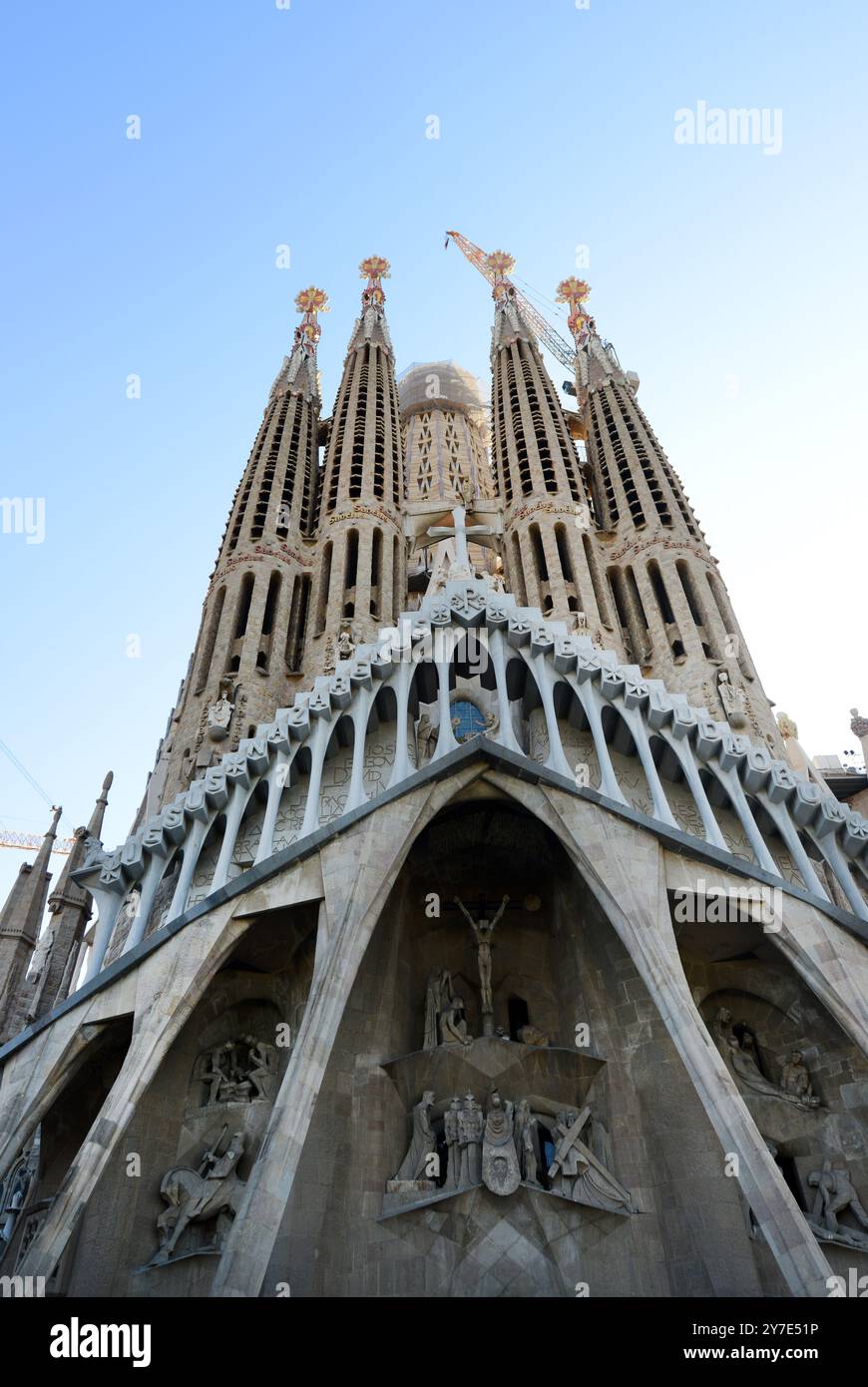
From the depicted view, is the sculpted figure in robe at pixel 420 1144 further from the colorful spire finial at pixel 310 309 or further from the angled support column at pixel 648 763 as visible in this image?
the colorful spire finial at pixel 310 309

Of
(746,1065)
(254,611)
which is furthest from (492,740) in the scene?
(254,611)

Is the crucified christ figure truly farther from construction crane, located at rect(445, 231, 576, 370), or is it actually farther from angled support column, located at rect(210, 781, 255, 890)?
construction crane, located at rect(445, 231, 576, 370)

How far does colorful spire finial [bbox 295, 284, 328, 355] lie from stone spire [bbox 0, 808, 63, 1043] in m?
23.7

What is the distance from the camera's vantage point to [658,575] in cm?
2553

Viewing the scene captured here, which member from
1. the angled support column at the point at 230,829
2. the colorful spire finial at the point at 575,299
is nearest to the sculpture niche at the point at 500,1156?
the angled support column at the point at 230,829

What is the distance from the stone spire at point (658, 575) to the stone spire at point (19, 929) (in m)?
18.0

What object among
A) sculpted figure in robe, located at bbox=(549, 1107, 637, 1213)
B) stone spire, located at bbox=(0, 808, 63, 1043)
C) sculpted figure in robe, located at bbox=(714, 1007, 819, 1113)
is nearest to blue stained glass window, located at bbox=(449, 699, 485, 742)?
sculpted figure in robe, located at bbox=(714, 1007, 819, 1113)

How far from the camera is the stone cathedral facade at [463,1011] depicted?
40.5 feet

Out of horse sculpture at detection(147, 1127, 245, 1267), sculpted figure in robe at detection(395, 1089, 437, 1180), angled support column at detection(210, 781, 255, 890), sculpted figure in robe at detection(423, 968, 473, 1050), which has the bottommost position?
horse sculpture at detection(147, 1127, 245, 1267)

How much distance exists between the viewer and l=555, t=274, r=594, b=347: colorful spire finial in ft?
129
